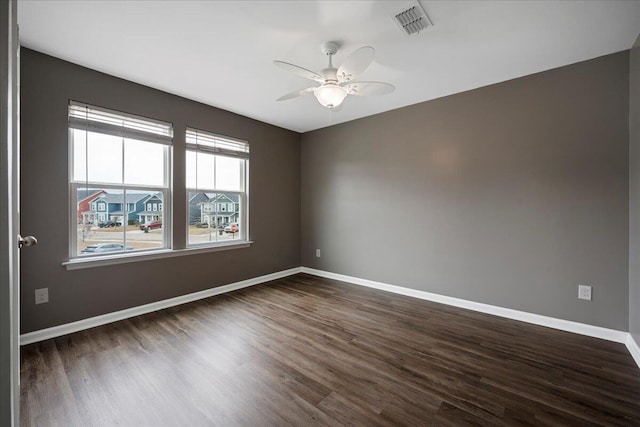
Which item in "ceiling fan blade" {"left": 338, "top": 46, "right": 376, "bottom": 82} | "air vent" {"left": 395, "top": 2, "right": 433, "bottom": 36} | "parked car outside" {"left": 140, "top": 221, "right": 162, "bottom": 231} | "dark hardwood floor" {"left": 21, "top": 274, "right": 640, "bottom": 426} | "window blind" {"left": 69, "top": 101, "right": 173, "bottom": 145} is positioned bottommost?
"dark hardwood floor" {"left": 21, "top": 274, "right": 640, "bottom": 426}

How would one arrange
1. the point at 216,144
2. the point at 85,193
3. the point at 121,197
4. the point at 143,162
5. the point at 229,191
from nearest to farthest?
the point at 85,193 < the point at 121,197 < the point at 143,162 < the point at 216,144 < the point at 229,191

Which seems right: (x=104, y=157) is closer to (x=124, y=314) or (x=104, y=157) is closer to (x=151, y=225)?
(x=151, y=225)

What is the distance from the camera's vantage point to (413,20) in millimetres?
1921

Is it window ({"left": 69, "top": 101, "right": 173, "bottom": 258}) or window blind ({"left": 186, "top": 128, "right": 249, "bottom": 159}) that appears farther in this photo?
window blind ({"left": 186, "top": 128, "right": 249, "bottom": 159})

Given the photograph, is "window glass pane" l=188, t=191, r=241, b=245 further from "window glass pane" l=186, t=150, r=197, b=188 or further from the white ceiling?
the white ceiling

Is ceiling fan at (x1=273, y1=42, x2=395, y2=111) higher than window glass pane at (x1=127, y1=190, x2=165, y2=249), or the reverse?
ceiling fan at (x1=273, y1=42, x2=395, y2=111)

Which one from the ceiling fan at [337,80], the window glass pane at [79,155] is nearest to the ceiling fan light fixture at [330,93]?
the ceiling fan at [337,80]

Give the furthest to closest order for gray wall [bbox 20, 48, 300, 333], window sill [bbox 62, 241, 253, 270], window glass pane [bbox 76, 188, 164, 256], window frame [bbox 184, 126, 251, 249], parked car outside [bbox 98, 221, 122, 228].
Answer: window frame [bbox 184, 126, 251, 249] → parked car outside [bbox 98, 221, 122, 228] → window glass pane [bbox 76, 188, 164, 256] → window sill [bbox 62, 241, 253, 270] → gray wall [bbox 20, 48, 300, 333]

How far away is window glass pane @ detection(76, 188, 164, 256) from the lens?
2.64 meters

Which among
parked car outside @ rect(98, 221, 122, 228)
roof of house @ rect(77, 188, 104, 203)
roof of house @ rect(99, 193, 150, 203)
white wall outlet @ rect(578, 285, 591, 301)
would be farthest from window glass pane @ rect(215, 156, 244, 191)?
white wall outlet @ rect(578, 285, 591, 301)

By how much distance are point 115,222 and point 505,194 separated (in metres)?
4.17

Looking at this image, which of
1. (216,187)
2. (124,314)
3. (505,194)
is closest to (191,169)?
(216,187)

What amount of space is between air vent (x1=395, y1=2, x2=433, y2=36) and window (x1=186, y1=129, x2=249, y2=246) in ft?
8.61

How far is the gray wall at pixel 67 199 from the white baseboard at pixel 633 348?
400cm
